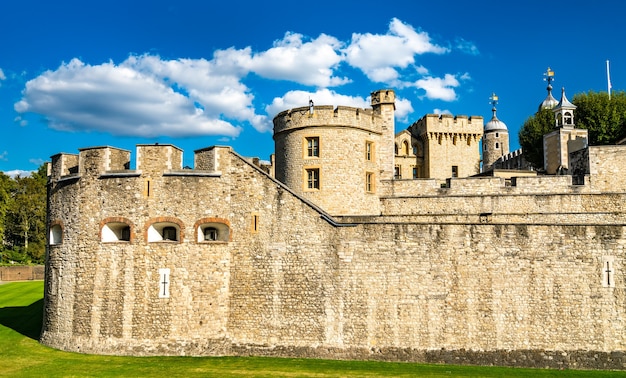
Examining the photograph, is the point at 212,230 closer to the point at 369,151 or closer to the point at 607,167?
the point at 369,151

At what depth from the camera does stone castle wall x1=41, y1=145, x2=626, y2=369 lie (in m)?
17.8

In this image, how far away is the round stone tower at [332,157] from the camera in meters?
24.2

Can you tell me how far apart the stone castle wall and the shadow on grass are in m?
3.62

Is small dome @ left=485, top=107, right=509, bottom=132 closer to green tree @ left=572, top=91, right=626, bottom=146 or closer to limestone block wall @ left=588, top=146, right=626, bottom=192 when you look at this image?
green tree @ left=572, top=91, right=626, bottom=146

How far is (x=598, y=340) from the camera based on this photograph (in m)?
17.5

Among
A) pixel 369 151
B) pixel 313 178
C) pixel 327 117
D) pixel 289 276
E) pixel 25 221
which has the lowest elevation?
pixel 289 276

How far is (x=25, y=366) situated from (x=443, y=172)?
130 feet

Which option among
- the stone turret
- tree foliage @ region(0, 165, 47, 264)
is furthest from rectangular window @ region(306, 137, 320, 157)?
tree foliage @ region(0, 165, 47, 264)

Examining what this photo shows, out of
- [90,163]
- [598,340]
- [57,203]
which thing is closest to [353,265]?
[598,340]

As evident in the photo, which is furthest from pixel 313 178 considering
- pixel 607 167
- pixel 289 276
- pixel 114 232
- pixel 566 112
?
pixel 566 112

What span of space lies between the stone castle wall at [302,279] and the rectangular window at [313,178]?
5.34m

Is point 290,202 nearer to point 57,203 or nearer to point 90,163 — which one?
point 90,163

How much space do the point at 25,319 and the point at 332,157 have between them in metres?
16.9

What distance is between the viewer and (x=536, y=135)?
143ft
